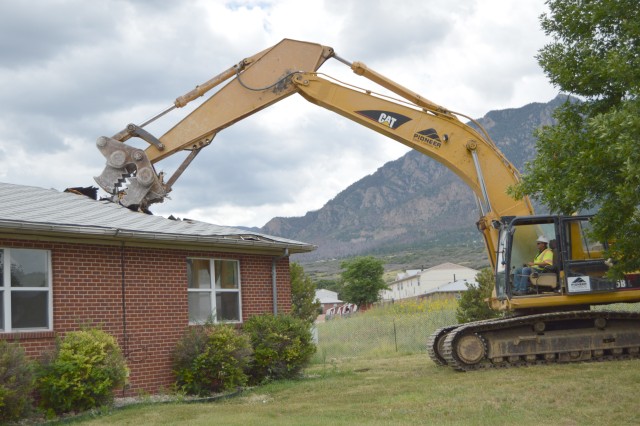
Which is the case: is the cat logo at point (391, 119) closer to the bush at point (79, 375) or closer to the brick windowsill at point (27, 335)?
the bush at point (79, 375)

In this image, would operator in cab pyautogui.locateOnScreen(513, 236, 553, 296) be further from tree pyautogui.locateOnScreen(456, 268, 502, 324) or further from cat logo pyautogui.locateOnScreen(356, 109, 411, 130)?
tree pyautogui.locateOnScreen(456, 268, 502, 324)

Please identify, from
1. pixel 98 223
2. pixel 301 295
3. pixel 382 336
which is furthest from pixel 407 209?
pixel 98 223

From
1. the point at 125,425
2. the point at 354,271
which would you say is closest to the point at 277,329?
the point at 125,425

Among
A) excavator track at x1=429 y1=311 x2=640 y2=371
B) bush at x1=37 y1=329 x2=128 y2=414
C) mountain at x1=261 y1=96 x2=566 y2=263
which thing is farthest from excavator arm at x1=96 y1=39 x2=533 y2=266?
mountain at x1=261 y1=96 x2=566 y2=263

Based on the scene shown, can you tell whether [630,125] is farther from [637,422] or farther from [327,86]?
[327,86]

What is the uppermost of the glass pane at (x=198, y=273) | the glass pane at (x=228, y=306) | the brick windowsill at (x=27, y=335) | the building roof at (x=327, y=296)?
the building roof at (x=327, y=296)

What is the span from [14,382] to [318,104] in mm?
8077

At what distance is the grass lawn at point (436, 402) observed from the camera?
33.8ft

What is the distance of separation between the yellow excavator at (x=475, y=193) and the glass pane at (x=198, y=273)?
1.70 m

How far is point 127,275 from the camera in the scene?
14.0 m

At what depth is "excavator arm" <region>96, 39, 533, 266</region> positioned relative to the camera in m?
15.9

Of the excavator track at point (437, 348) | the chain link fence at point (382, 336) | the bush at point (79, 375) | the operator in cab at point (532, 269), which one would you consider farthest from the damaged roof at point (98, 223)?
the chain link fence at point (382, 336)

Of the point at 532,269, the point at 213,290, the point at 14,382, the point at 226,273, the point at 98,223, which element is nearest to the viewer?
the point at 14,382

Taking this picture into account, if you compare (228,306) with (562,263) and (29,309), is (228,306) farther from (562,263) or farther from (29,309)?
(562,263)
